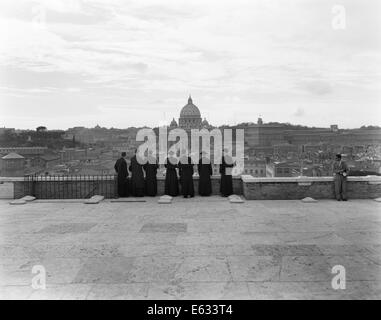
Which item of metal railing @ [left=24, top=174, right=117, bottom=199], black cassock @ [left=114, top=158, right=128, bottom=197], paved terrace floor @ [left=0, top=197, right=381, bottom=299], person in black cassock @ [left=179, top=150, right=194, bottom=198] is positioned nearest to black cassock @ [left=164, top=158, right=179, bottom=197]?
person in black cassock @ [left=179, top=150, right=194, bottom=198]

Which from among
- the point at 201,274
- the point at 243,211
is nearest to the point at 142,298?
the point at 201,274

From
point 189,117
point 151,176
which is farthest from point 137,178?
point 189,117

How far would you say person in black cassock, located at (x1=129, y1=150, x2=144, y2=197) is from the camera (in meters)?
10.4

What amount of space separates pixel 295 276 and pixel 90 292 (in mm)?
2017

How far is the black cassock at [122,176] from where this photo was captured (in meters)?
10.4

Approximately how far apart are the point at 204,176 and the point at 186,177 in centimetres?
42

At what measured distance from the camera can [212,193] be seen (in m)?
10.7

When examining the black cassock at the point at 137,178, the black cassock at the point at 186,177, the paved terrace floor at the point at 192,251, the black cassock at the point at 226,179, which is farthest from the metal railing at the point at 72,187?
the black cassock at the point at 226,179

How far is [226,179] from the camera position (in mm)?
10367

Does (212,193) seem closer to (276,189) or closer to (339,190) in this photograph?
(276,189)

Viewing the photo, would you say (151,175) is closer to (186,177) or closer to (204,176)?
(186,177)

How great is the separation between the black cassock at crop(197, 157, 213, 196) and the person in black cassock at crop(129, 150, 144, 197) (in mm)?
1286

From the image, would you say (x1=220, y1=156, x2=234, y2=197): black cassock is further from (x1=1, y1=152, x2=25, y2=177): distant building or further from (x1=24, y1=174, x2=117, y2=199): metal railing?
(x1=1, y1=152, x2=25, y2=177): distant building
